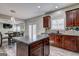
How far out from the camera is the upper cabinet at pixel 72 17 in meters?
1.91

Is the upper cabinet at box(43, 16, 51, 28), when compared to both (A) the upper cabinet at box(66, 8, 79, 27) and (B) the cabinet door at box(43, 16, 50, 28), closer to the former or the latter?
(B) the cabinet door at box(43, 16, 50, 28)

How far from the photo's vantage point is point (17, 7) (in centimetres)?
169

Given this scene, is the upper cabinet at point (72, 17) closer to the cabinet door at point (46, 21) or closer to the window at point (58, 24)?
the window at point (58, 24)

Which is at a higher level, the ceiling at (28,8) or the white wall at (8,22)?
the ceiling at (28,8)

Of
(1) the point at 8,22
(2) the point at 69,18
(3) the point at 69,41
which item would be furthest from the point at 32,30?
(3) the point at 69,41

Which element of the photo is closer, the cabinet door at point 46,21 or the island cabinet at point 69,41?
the cabinet door at point 46,21

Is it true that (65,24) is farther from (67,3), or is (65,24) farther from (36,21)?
(36,21)

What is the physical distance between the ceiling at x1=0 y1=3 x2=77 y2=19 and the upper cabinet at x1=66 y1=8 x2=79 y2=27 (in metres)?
0.23

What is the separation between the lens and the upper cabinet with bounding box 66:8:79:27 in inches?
75.0

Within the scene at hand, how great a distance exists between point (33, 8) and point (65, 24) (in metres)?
0.80

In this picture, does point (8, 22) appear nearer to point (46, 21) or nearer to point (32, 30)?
point (32, 30)

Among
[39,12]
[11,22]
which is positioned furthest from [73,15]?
[11,22]

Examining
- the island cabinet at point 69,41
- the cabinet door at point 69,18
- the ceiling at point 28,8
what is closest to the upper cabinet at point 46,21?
the ceiling at point 28,8

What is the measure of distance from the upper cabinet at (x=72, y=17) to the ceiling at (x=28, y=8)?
23 cm
